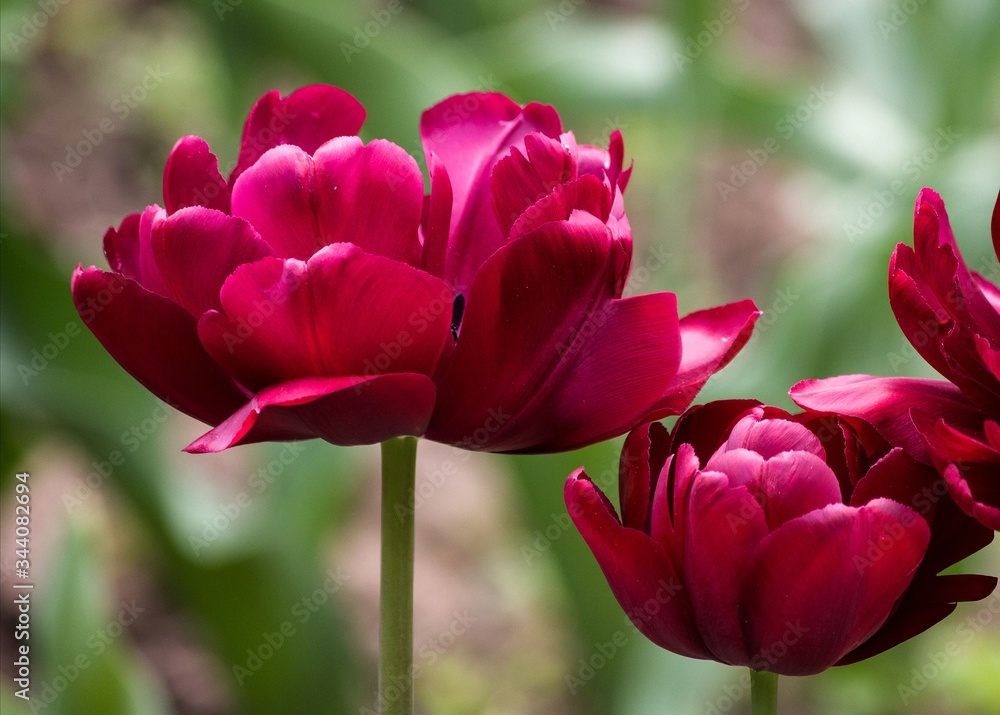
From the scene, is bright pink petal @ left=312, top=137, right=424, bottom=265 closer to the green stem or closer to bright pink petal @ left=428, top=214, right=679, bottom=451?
bright pink petal @ left=428, top=214, right=679, bottom=451

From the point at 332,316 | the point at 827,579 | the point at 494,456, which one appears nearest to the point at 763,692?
the point at 827,579

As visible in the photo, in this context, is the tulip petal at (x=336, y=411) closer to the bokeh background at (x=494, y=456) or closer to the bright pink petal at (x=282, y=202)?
the bright pink petal at (x=282, y=202)

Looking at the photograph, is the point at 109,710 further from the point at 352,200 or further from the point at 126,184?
the point at 126,184

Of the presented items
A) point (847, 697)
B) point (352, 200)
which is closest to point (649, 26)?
point (847, 697)

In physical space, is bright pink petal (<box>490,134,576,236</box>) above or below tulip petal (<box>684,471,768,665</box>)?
above

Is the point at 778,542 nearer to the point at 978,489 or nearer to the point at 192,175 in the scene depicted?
the point at 978,489

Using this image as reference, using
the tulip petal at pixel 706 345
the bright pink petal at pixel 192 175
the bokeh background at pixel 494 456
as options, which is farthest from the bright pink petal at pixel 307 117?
the bokeh background at pixel 494 456

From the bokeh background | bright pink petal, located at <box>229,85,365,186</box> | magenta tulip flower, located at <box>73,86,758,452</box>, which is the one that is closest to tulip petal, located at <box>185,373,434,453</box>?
magenta tulip flower, located at <box>73,86,758,452</box>
